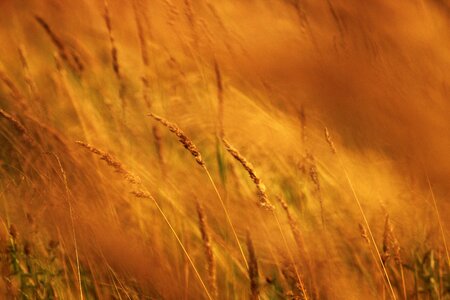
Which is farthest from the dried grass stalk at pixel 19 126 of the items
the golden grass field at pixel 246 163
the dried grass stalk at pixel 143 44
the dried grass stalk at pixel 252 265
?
the dried grass stalk at pixel 252 265

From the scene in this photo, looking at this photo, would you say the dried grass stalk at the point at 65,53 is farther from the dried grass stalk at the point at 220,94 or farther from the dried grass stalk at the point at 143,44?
the dried grass stalk at the point at 220,94

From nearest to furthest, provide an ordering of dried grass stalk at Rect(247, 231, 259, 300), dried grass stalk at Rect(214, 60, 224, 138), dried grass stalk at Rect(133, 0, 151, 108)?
dried grass stalk at Rect(247, 231, 259, 300) < dried grass stalk at Rect(214, 60, 224, 138) < dried grass stalk at Rect(133, 0, 151, 108)

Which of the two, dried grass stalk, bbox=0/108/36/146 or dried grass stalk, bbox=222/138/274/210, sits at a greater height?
dried grass stalk, bbox=222/138/274/210

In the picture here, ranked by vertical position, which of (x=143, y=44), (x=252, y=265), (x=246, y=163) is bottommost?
(x=252, y=265)

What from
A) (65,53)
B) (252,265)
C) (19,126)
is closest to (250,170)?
(252,265)

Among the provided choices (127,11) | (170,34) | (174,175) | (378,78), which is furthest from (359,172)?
(127,11)

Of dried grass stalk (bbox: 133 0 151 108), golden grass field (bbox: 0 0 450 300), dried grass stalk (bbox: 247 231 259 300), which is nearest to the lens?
dried grass stalk (bbox: 247 231 259 300)

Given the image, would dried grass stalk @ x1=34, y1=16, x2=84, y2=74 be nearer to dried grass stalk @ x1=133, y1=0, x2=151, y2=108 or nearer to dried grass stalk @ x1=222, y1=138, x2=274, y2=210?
dried grass stalk @ x1=133, y1=0, x2=151, y2=108

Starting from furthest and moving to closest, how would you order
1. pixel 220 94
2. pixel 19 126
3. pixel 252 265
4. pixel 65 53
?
pixel 65 53 → pixel 220 94 → pixel 19 126 → pixel 252 265

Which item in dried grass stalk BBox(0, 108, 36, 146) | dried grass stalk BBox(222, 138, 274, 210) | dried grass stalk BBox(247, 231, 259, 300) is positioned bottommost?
dried grass stalk BBox(247, 231, 259, 300)

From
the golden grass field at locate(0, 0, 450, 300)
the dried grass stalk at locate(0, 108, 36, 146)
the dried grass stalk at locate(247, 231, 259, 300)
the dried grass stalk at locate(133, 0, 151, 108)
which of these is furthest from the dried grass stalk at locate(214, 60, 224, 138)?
the dried grass stalk at locate(247, 231, 259, 300)

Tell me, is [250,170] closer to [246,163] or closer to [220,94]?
[246,163]
